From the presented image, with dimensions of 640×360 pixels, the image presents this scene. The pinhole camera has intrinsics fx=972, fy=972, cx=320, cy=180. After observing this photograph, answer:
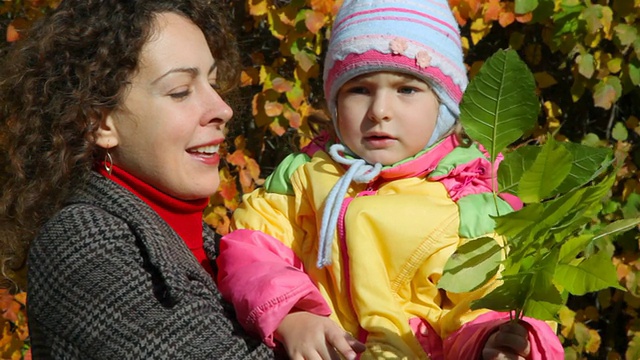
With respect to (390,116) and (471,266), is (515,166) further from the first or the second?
(390,116)

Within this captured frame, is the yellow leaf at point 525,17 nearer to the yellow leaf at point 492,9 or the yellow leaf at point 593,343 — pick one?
the yellow leaf at point 492,9

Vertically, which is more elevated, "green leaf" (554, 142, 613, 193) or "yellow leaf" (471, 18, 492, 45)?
"green leaf" (554, 142, 613, 193)

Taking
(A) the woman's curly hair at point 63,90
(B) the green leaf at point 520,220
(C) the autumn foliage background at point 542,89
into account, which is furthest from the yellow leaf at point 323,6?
(B) the green leaf at point 520,220

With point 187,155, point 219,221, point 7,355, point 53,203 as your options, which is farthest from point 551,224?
point 7,355

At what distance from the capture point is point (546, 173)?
155 cm

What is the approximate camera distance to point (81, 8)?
235 centimetres

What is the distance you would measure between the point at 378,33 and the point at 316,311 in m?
0.66

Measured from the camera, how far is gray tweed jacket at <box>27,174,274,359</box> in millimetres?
1992

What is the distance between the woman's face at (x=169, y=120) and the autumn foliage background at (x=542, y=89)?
1.01 m

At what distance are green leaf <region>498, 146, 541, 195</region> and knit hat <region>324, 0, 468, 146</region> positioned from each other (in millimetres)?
646

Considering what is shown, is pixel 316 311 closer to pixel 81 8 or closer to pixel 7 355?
pixel 81 8

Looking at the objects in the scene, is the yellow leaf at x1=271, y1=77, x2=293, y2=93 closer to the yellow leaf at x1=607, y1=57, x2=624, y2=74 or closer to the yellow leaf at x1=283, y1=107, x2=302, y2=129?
the yellow leaf at x1=283, y1=107, x2=302, y2=129

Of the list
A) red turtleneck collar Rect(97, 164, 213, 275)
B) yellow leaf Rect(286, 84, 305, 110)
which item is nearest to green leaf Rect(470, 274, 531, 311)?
red turtleneck collar Rect(97, 164, 213, 275)

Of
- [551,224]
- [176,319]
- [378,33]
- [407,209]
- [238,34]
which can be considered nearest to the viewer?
[551,224]
